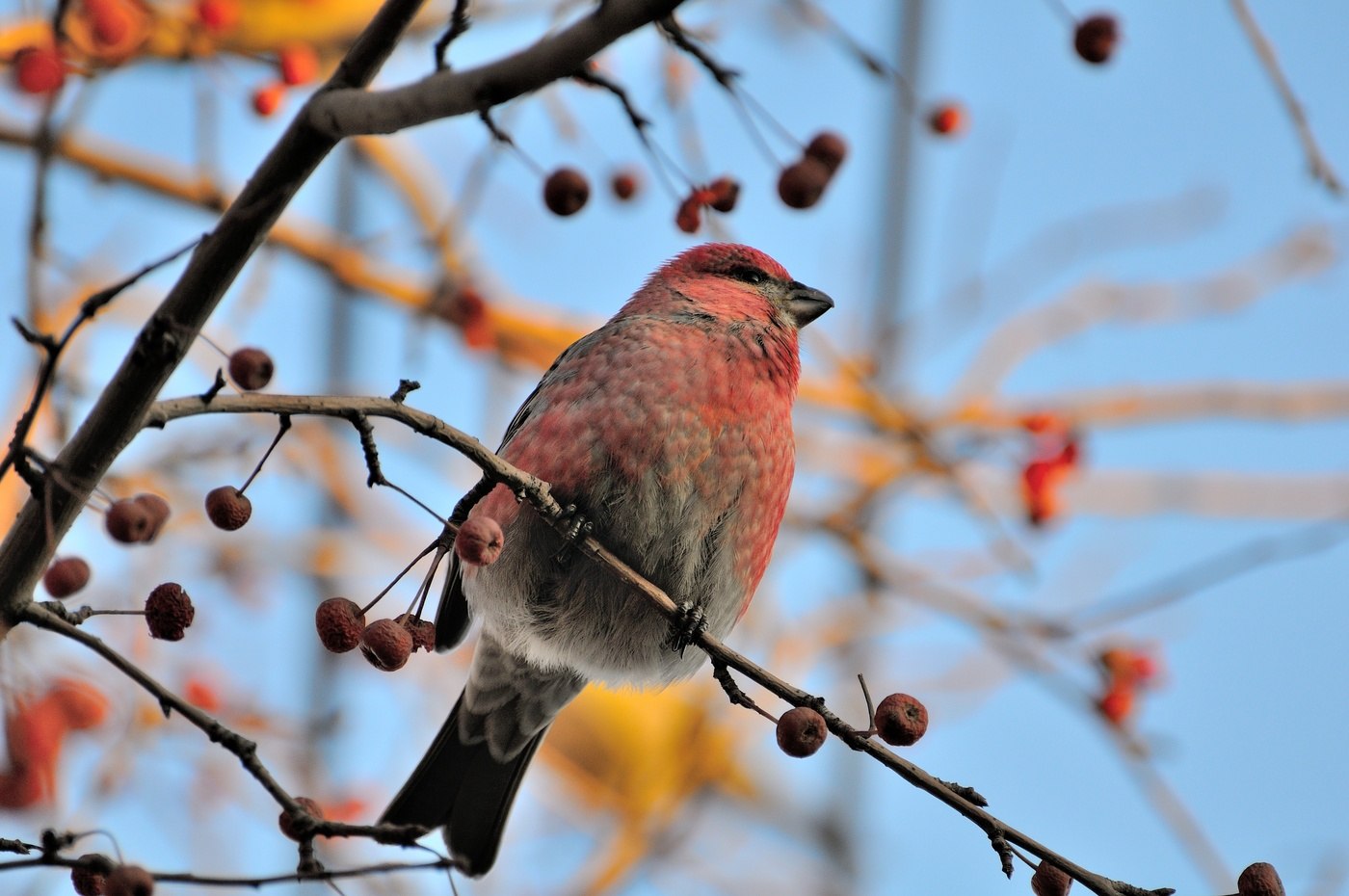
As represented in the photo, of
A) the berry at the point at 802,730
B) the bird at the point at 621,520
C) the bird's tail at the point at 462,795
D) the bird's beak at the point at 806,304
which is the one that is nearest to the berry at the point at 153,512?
the bird at the point at 621,520

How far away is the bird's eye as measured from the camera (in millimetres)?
3232

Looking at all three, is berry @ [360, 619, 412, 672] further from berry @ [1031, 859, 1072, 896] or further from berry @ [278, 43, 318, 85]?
berry @ [278, 43, 318, 85]

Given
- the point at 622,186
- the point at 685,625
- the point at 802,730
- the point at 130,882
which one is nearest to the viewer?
the point at 130,882

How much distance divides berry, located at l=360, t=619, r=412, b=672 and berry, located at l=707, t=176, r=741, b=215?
0.88 m

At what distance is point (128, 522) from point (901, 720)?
1.03m

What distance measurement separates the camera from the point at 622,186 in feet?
9.41

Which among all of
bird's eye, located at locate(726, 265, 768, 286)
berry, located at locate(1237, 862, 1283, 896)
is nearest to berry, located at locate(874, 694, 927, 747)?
berry, located at locate(1237, 862, 1283, 896)

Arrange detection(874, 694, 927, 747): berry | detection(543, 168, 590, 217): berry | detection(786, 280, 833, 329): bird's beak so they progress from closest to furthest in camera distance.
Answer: detection(874, 694, 927, 747): berry, detection(543, 168, 590, 217): berry, detection(786, 280, 833, 329): bird's beak

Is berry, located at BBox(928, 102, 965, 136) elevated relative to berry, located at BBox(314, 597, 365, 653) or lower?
elevated

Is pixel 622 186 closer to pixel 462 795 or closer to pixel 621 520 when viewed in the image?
pixel 621 520

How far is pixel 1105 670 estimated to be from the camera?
2980 millimetres

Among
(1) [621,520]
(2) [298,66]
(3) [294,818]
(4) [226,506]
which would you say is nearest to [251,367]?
(4) [226,506]

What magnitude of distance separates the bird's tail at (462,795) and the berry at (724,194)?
148cm

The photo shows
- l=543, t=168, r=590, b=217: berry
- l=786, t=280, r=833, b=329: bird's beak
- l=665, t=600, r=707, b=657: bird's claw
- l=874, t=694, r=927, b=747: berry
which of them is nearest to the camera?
l=874, t=694, r=927, b=747: berry
